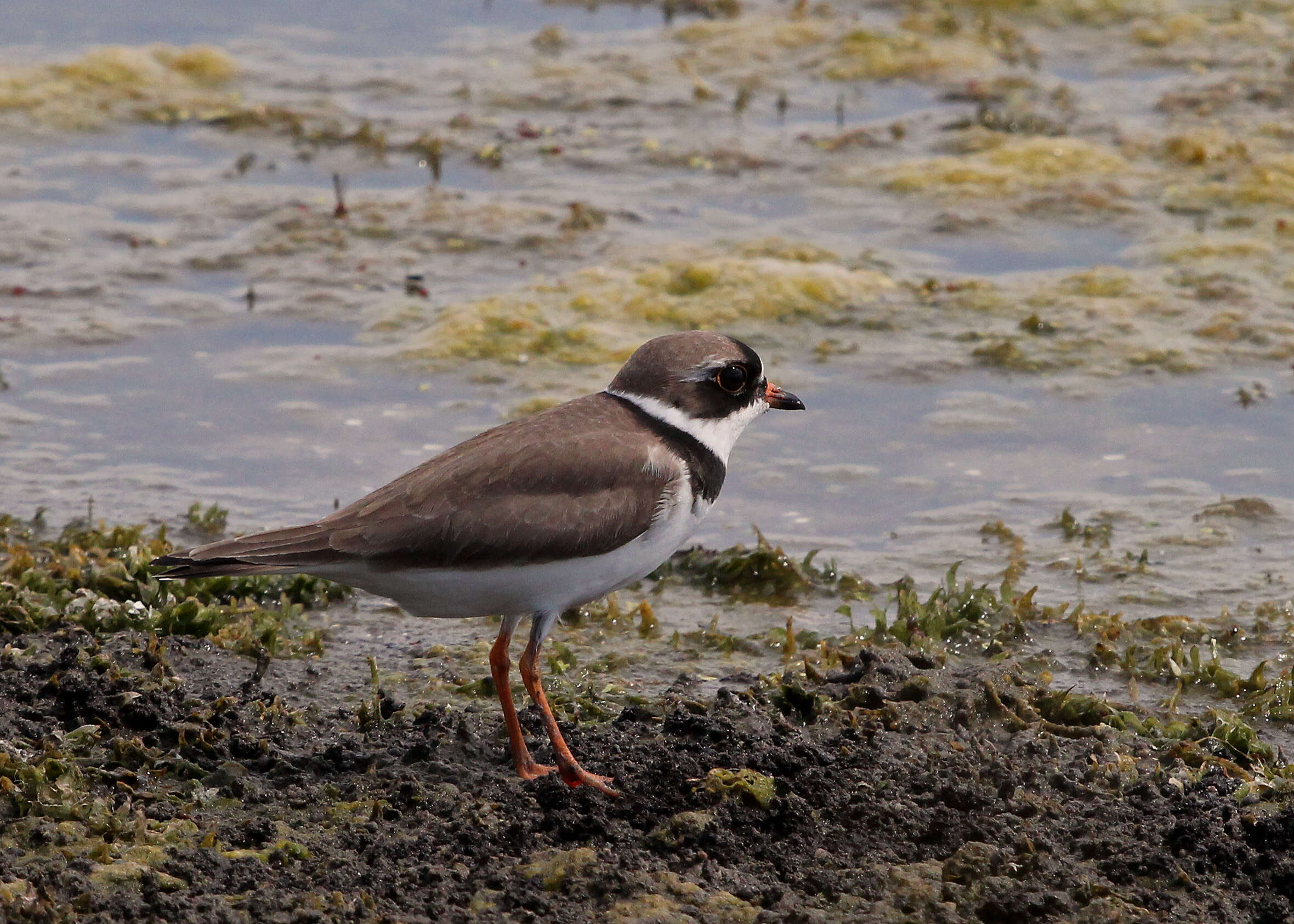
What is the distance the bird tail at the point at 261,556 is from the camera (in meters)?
5.40

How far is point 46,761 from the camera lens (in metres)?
→ 5.27

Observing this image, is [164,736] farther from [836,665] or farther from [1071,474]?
[1071,474]

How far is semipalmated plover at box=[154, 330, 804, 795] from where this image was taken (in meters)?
5.46

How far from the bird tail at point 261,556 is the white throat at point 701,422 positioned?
1.29 meters

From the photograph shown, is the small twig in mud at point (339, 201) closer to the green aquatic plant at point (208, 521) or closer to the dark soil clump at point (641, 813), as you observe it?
the green aquatic plant at point (208, 521)

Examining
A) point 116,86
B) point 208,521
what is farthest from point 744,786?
point 116,86

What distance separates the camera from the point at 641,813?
5254 mm

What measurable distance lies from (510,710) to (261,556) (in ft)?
3.41

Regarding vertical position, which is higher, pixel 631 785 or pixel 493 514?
pixel 493 514

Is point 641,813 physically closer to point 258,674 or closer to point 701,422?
point 701,422

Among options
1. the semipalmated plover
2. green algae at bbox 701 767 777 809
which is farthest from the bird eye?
green algae at bbox 701 767 777 809

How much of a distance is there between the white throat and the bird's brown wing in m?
0.28

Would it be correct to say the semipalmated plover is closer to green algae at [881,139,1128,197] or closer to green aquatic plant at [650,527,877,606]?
green aquatic plant at [650,527,877,606]

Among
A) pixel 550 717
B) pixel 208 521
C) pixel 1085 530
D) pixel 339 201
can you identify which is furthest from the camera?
pixel 339 201
